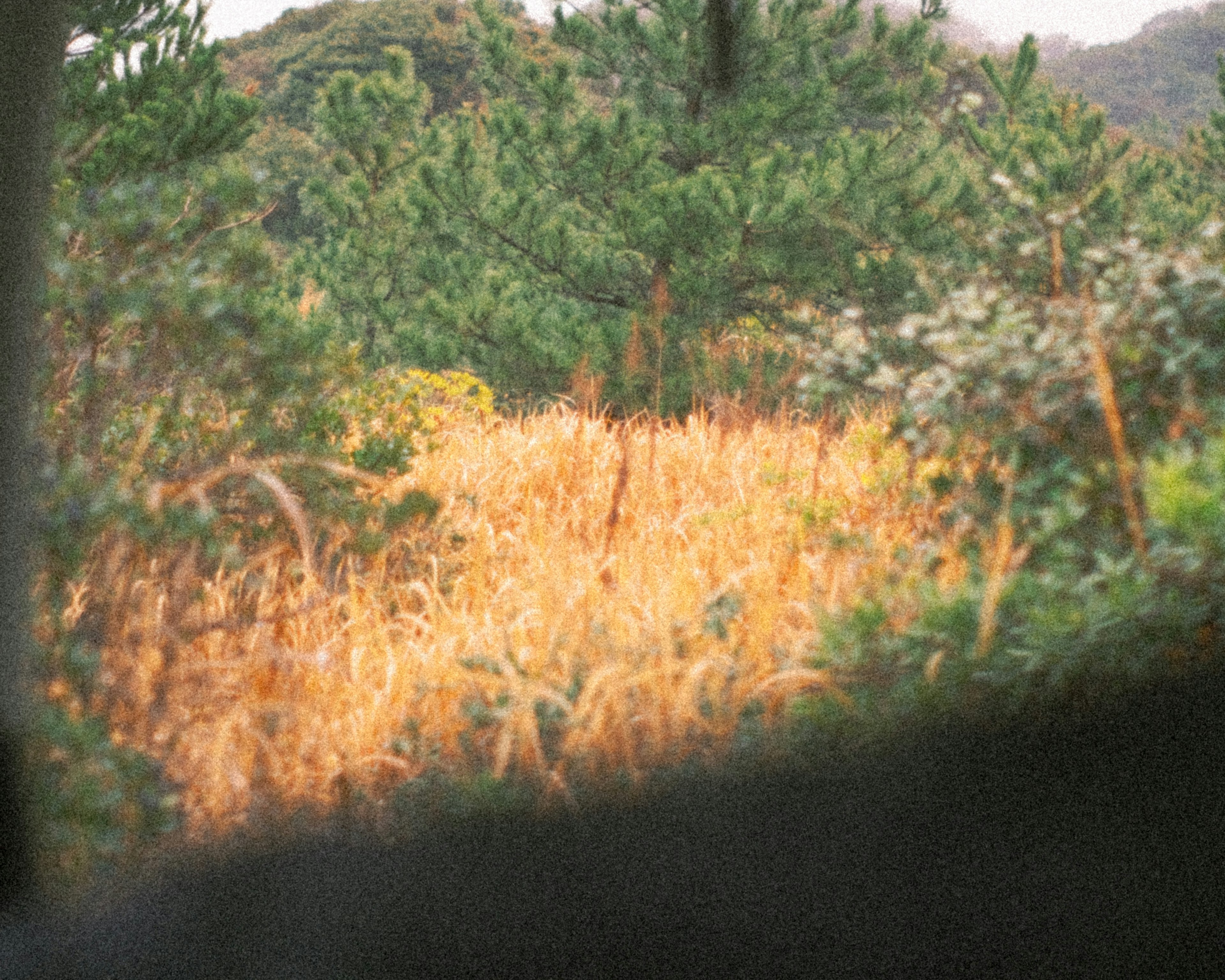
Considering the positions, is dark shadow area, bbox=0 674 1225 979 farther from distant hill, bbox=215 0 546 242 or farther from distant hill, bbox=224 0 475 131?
distant hill, bbox=224 0 475 131

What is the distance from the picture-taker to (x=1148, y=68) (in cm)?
800

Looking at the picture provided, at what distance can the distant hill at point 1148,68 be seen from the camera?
7785 mm

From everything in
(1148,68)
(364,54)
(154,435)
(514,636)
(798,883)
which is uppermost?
(364,54)


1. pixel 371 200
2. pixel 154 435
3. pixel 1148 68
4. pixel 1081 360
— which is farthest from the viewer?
pixel 1148 68

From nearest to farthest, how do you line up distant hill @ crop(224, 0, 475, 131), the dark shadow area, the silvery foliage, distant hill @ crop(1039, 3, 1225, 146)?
the dark shadow area, the silvery foliage, distant hill @ crop(1039, 3, 1225, 146), distant hill @ crop(224, 0, 475, 131)

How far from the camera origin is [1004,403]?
2.59 meters

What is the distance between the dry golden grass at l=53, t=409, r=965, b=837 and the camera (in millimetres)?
2107

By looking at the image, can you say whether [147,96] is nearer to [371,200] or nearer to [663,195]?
[371,200]

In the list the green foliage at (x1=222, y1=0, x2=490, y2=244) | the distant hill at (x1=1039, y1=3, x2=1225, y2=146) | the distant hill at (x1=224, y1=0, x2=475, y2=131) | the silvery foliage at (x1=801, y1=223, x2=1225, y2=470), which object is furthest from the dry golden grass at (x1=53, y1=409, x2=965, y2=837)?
the distant hill at (x1=224, y1=0, x2=475, y2=131)

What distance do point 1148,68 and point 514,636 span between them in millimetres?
7643

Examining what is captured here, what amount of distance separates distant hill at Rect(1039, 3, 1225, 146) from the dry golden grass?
5.18 metres

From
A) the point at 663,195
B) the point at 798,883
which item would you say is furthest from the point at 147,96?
the point at 798,883

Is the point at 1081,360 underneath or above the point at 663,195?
underneath

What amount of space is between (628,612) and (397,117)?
585 cm
